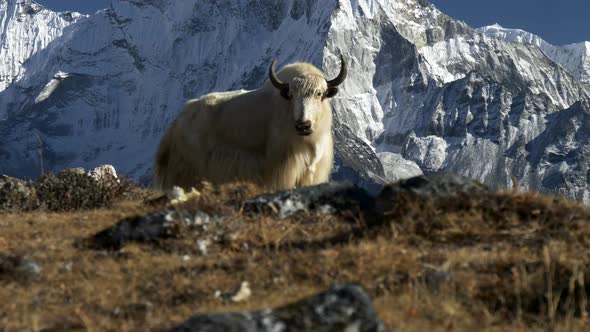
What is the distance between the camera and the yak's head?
1485 cm

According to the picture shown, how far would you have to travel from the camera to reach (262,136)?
15562 millimetres

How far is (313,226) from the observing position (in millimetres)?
8477

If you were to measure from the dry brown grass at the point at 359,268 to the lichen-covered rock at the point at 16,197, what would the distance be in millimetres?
3032

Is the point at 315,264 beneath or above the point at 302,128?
beneath

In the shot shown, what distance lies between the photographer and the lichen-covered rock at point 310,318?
4.78 metres

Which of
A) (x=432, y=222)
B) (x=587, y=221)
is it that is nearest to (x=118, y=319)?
(x=432, y=222)

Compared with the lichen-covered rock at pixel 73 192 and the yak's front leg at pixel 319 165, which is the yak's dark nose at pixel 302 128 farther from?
the lichen-covered rock at pixel 73 192

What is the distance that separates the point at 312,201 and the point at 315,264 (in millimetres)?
2228

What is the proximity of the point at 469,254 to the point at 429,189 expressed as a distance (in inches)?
53.1

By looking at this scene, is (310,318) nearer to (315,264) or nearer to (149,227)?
(315,264)

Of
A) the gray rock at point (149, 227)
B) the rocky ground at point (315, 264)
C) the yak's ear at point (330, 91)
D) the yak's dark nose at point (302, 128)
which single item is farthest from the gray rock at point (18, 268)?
the yak's ear at point (330, 91)

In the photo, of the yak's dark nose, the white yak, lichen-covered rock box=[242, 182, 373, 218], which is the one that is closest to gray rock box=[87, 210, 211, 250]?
lichen-covered rock box=[242, 182, 373, 218]

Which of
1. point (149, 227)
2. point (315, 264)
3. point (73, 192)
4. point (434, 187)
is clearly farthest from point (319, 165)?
point (315, 264)

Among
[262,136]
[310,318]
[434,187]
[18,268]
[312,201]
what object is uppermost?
[262,136]
